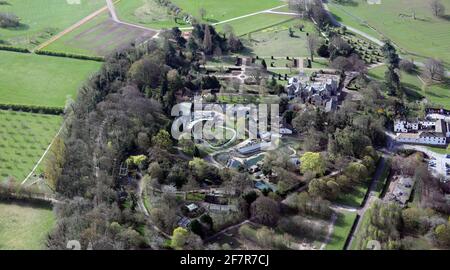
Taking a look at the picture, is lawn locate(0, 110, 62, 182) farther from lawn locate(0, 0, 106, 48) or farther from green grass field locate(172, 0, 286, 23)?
green grass field locate(172, 0, 286, 23)

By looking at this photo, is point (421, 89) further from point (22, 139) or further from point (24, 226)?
point (24, 226)

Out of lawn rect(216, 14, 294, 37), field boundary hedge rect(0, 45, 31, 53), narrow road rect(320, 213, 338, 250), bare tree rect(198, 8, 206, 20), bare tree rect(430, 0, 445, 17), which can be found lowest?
narrow road rect(320, 213, 338, 250)

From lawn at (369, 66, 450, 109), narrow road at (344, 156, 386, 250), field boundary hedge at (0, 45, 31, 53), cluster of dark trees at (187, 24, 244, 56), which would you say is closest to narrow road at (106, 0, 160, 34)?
cluster of dark trees at (187, 24, 244, 56)

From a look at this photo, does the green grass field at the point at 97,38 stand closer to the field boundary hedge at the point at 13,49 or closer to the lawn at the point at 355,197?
the field boundary hedge at the point at 13,49

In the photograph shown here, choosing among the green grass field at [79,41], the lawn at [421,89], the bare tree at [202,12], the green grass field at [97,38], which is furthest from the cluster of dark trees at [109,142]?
the lawn at [421,89]
